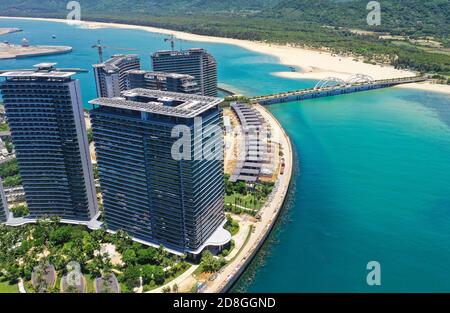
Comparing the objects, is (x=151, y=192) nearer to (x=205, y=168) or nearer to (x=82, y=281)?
(x=205, y=168)

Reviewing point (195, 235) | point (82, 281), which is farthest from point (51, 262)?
point (195, 235)

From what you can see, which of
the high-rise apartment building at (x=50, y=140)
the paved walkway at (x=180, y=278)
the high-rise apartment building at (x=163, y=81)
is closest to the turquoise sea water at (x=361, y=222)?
the paved walkway at (x=180, y=278)

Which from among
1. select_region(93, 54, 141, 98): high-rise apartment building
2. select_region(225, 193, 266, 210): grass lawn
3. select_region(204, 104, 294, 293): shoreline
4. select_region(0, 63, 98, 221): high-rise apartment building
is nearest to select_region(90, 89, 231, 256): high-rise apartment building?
select_region(204, 104, 294, 293): shoreline

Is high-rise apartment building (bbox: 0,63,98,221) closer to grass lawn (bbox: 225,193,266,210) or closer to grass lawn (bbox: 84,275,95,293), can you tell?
grass lawn (bbox: 84,275,95,293)

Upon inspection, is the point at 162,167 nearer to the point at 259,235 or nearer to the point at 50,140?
the point at 259,235

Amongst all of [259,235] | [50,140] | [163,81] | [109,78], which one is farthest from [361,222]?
[109,78]
